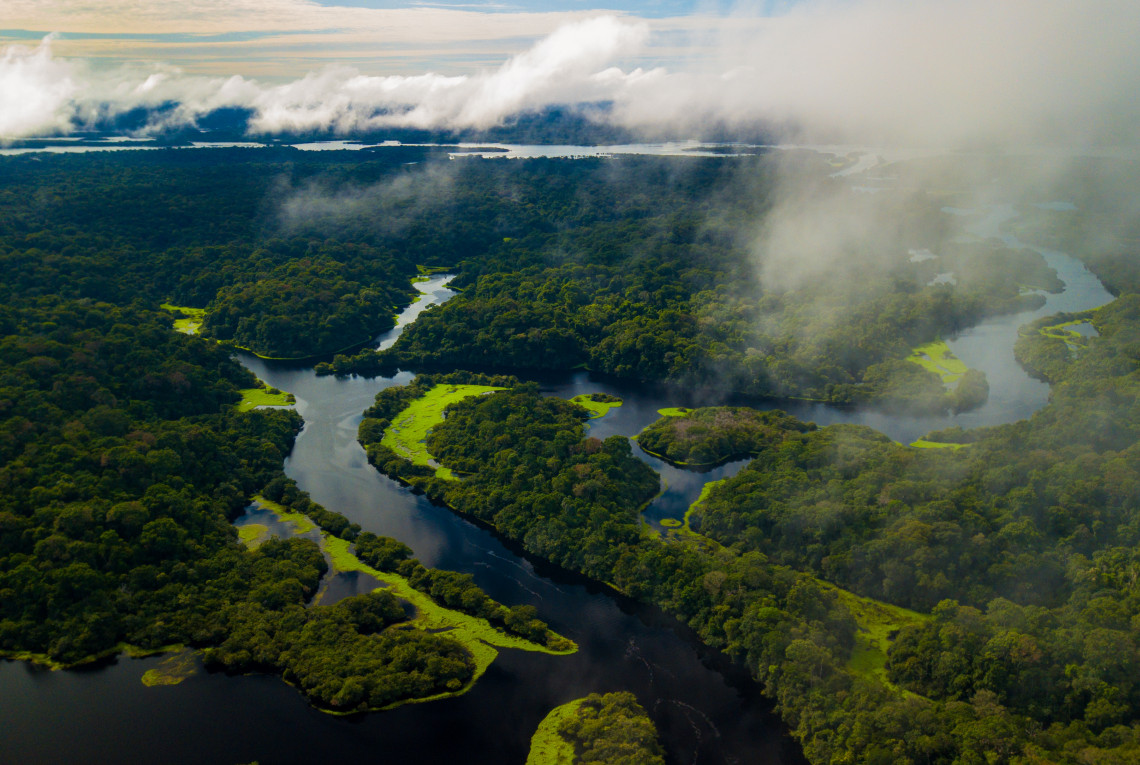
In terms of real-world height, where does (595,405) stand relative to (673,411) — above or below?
above

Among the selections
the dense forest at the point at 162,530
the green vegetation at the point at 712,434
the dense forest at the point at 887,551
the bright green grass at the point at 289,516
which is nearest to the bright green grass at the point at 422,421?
the dense forest at the point at 887,551

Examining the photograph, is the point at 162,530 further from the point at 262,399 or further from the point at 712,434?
the point at 712,434

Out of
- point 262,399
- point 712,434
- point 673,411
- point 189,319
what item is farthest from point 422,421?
point 189,319

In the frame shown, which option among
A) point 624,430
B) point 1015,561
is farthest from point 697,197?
point 1015,561

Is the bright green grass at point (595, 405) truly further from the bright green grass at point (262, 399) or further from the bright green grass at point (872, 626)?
the bright green grass at point (872, 626)

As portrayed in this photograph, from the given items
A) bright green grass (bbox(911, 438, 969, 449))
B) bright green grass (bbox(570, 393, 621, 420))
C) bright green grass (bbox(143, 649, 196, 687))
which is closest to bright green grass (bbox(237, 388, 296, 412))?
bright green grass (bbox(570, 393, 621, 420))

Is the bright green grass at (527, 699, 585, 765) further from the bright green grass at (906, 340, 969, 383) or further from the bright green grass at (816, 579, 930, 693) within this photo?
the bright green grass at (906, 340, 969, 383)

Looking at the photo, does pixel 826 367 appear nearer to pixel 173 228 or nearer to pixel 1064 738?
pixel 1064 738
